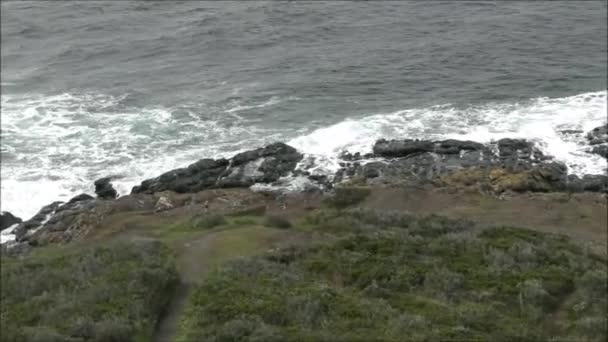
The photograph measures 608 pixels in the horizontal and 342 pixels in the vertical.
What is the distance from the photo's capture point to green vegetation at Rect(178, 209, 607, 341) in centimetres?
1969

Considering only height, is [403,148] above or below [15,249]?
above

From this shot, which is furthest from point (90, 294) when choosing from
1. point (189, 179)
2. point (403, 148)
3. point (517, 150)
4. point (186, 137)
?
point (517, 150)

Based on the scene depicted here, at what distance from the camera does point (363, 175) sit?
129 feet

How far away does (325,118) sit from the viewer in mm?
47000

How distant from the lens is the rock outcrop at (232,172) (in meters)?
39.4

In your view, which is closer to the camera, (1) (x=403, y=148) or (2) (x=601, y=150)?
(2) (x=601, y=150)

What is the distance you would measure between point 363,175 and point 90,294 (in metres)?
20.0

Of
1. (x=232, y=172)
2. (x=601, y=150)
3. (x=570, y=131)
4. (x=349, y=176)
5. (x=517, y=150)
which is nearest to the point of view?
(x=349, y=176)

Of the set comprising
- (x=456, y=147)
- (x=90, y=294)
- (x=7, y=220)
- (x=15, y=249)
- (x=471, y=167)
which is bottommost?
(x=7, y=220)

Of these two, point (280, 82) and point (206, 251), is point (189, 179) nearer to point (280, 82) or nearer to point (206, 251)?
point (206, 251)

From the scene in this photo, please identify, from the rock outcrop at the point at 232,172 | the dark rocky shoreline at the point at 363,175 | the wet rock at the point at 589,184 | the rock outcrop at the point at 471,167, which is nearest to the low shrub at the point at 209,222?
the dark rocky shoreline at the point at 363,175

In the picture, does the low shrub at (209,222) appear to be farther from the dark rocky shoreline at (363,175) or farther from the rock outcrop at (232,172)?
the rock outcrop at (232,172)

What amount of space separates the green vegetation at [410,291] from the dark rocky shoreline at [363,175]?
Answer: 998 cm

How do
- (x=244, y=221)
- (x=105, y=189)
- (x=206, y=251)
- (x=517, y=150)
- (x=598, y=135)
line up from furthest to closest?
1. (x=598, y=135)
2. (x=517, y=150)
3. (x=105, y=189)
4. (x=244, y=221)
5. (x=206, y=251)
